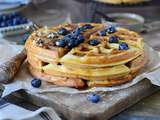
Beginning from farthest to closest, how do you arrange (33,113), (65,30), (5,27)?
1. (5,27)
2. (65,30)
3. (33,113)

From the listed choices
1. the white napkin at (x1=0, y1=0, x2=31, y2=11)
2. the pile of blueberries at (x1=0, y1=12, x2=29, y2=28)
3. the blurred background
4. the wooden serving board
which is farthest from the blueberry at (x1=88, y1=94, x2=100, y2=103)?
the white napkin at (x1=0, y1=0, x2=31, y2=11)

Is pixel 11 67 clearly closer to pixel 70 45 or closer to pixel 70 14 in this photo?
pixel 70 45

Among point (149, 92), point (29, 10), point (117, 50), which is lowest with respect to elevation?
point (29, 10)

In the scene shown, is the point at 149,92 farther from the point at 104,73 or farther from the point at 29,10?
the point at 29,10

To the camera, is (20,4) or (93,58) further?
(20,4)

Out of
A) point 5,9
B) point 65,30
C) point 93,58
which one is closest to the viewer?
point 93,58

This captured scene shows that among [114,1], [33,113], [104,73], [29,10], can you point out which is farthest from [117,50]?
[29,10]
